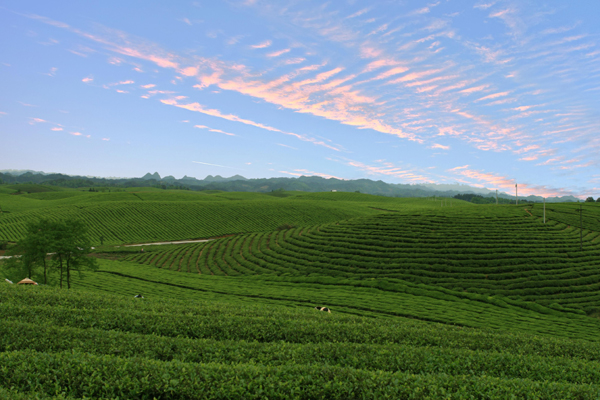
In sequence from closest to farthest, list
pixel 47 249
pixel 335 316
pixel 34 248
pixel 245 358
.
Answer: pixel 245 358 → pixel 335 316 → pixel 47 249 → pixel 34 248

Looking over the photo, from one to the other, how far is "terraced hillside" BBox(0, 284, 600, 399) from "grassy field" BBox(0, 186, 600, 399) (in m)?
0.05

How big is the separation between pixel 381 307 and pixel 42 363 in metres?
25.9

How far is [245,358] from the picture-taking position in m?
9.51

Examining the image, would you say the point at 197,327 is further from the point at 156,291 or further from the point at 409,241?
the point at 409,241

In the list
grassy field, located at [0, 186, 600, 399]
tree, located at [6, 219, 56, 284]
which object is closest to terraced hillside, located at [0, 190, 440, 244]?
grassy field, located at [0, 186, 600, 399]

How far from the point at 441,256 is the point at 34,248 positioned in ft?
165

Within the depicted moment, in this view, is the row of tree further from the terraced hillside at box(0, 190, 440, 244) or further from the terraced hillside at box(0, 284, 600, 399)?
the terraced hillside at box(0, 190, 440, 244)

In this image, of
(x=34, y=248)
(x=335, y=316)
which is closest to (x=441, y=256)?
(x=335, y=316)

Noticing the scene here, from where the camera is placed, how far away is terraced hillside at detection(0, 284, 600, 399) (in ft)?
24.2

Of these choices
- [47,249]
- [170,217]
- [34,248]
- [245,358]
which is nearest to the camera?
[245,358]

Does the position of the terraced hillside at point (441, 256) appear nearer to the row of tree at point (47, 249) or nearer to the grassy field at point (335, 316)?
the grassy field at point (335, 316)

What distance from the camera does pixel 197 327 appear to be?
39.4 ft

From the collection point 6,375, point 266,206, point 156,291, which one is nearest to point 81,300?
point 6,375

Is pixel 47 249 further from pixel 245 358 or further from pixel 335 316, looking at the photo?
pixel 245 358
